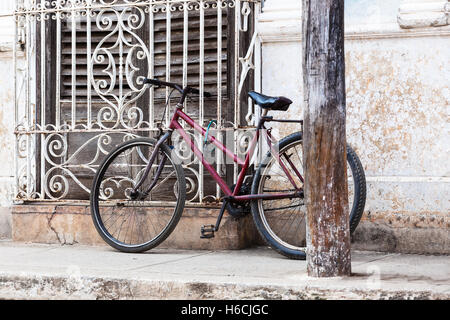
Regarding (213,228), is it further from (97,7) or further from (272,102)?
(97,7)

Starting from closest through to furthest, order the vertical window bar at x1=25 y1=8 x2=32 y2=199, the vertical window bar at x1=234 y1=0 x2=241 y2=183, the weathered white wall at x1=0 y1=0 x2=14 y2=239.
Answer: the vertical window bar at x1=234 y1=0 x2=241 y2=183
the vertical window bar at x1=25 y1=8 x2=32 y2=199
the weathered white wall at x1=0 y1=0 x2=14 y2=239

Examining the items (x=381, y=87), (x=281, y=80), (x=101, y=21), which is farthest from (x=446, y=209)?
(x=101, y=21)

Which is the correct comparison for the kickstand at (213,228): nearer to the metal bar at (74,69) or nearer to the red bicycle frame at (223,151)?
the red bicycle frame at (223,151)

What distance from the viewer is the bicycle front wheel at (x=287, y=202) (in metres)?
5.34

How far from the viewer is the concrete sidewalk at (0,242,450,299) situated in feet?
13.7

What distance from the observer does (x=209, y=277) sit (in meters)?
4.54

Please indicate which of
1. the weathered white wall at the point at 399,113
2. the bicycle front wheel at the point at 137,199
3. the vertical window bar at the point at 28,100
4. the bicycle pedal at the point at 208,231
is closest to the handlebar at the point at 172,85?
the bicycle front wheel at the point at 137,199

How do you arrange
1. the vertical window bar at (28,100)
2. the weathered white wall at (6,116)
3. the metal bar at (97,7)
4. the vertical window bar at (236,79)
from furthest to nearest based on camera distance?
1. the weathered white wall at (6,116)
2. the vertical window bar at (28,100)
3. the metal bar at (97,7)
4. the vertical window bar at (236,79)

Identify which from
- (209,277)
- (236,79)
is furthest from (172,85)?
(209,277)

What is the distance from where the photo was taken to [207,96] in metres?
6.18

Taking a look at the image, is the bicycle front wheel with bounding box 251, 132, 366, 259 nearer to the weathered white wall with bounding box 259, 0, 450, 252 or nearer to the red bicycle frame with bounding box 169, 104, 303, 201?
the red bicycle frame with bounding box 169, 104, 303, 201

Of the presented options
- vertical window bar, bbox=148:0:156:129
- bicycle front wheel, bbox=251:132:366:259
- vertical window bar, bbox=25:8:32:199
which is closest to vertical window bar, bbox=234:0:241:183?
bicycle front wheel, bbox=251:132:366:259

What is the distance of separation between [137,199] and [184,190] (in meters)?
0.50
